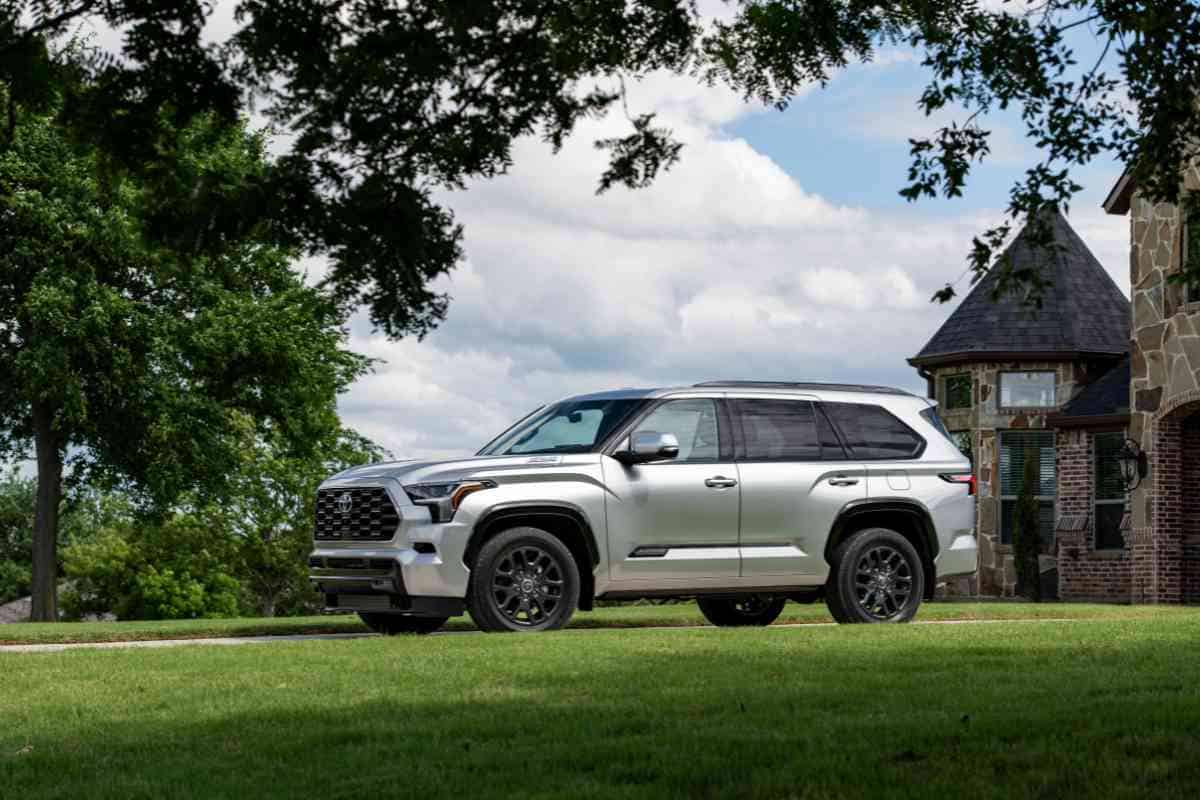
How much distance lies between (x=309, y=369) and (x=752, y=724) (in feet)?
82.5

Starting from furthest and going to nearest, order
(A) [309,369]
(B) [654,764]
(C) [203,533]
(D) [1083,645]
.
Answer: (C) [203,533] → (A) [309,369] → (D) [1083,645] → (B) [654,764]

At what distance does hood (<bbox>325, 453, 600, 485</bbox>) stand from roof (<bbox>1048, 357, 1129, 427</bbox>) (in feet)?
58.2

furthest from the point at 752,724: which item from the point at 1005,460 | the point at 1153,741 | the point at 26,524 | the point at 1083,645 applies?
the point at 26,524

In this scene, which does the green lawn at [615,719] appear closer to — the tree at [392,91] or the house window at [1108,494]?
the tree at [392,91]

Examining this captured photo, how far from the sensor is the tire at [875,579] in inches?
567

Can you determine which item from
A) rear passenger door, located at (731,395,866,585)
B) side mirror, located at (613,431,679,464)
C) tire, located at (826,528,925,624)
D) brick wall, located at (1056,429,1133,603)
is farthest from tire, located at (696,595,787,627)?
brick wall, located at (1056,429,1133,603)

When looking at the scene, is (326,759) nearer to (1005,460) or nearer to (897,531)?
(897,531)

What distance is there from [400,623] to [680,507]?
2759 mm

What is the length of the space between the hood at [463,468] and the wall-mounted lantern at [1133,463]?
52.5 ft

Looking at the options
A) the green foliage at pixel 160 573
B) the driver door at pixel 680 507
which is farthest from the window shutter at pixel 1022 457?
the driver door at pixel 680 507

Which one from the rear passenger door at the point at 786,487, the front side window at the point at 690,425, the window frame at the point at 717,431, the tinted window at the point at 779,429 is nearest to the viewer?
the window frame at the point at 717,431

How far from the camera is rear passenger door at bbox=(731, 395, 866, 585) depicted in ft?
46.2

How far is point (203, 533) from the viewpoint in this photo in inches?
1720

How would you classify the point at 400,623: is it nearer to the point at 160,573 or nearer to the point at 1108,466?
the point at 1108,466
